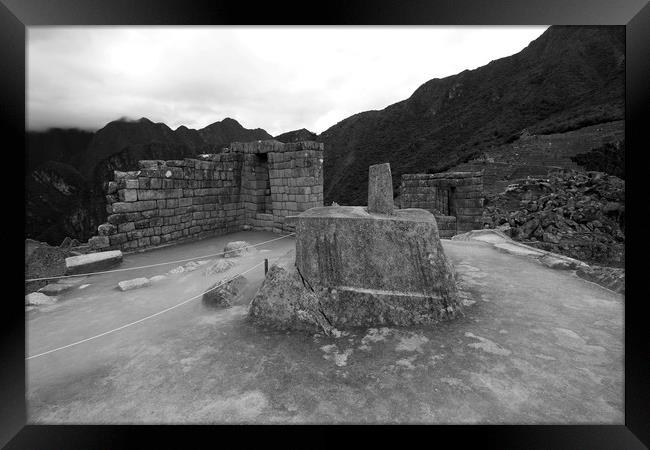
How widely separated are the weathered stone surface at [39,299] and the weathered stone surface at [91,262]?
38.2 inches

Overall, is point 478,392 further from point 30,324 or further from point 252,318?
point 30,324

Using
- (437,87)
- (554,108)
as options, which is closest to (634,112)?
(554,108)

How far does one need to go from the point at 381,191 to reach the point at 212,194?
6.10m

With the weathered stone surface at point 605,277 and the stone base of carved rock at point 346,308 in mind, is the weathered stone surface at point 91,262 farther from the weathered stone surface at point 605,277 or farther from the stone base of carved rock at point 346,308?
the weathered stone surface at point 605,277

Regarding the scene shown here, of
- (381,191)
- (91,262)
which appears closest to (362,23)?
(381,191)

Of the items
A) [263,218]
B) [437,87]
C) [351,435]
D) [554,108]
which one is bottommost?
[351,435]

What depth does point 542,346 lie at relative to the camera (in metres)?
2.49

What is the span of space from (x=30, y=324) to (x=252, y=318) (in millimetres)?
2501

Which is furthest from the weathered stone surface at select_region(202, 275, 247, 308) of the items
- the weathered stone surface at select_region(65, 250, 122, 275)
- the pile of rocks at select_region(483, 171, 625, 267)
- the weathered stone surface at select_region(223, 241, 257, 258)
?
the pile of rocks at select_region(483, 171, 625, 267)

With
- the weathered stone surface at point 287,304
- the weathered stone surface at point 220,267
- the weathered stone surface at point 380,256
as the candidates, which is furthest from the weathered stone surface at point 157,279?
the weathered stone surface at point 380,256

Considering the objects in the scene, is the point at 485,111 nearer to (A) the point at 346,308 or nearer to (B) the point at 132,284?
(A) the point at 346,308

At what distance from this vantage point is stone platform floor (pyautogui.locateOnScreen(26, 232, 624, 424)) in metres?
1.84

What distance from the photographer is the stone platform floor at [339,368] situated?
1844 mm

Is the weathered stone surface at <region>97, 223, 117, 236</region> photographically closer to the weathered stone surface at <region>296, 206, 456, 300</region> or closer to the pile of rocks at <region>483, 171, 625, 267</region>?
the weathered stone surface at <region>296, 206, 456, 300</region>
